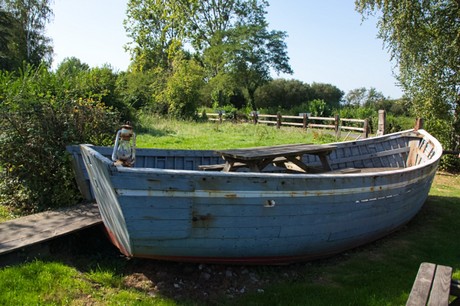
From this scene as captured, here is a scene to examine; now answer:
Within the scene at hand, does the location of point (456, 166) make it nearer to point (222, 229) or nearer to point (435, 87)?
point (435, 87)

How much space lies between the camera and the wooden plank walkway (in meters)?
4.62

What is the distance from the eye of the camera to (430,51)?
12.7 metres

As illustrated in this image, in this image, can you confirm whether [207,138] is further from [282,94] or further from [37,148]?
[282,94]

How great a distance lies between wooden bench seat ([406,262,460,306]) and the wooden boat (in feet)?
5.55

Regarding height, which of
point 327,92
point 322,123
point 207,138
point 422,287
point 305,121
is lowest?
point 207,138

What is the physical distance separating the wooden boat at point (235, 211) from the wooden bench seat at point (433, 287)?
5.55 ft

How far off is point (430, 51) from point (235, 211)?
11.3 metres

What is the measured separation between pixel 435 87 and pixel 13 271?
12.8 meters

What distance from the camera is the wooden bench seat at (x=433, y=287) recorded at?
8.20 feet

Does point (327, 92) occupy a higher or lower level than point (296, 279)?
higher

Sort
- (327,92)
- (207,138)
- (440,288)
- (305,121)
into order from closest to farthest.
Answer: (440,288) < (207,138) < (305,121) < (327,92)

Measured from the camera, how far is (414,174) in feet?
20.1

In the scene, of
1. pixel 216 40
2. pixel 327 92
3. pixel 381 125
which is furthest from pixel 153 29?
pixel 381 125

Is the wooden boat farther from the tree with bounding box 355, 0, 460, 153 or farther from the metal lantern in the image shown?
the tree with bounding box 355, 0, 460, 153
